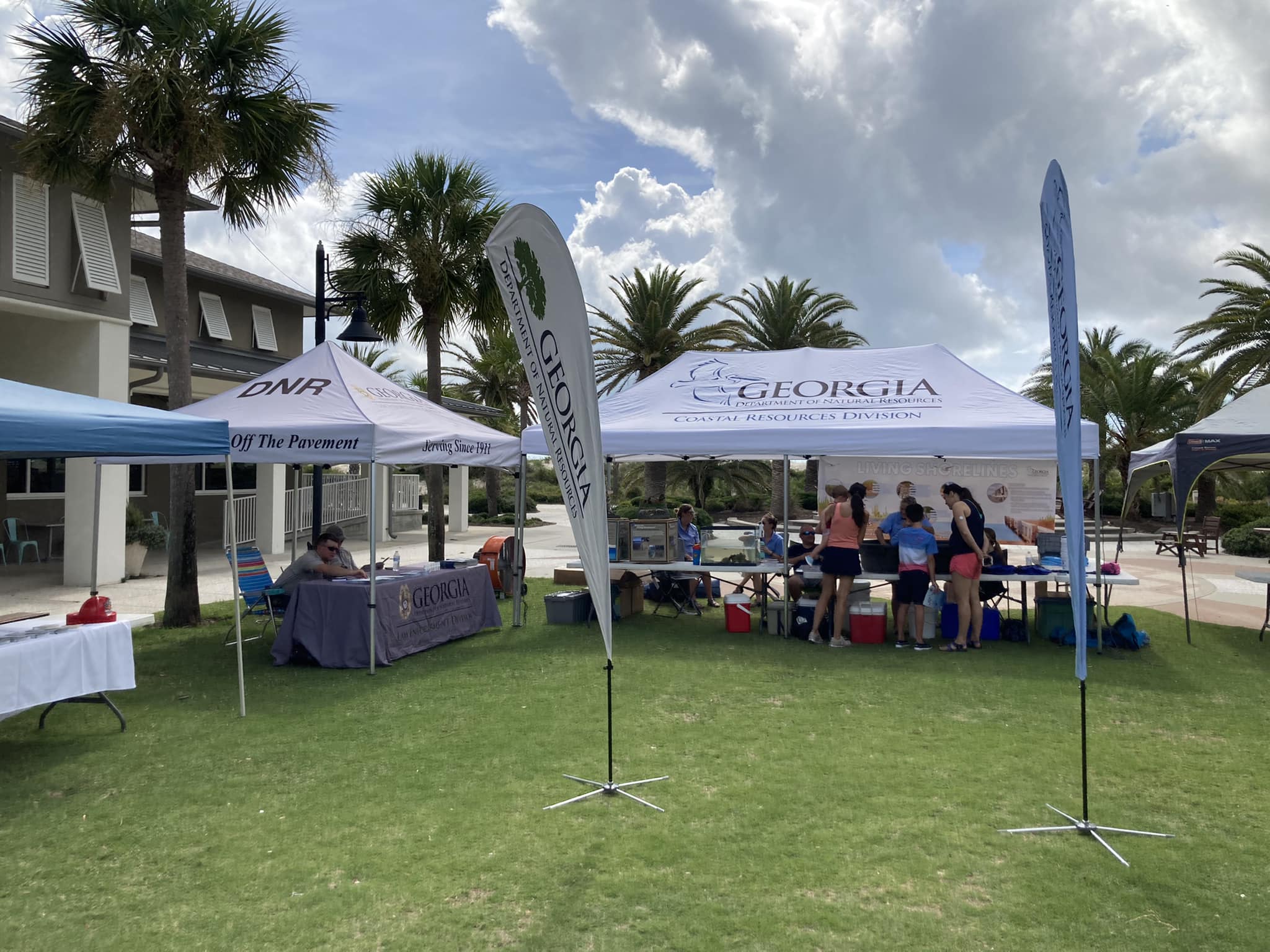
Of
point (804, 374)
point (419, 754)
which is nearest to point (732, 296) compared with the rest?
point (804, 374)

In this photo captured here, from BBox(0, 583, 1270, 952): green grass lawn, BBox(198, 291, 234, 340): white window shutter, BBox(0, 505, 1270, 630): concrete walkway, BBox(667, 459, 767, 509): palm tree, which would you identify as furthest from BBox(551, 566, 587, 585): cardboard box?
BBox(667, 459, 767, 509): palm tree

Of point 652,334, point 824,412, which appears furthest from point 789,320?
point 824,412

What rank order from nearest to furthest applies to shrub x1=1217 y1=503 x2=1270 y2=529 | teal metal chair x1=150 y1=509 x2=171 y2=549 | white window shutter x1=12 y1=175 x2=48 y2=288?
white window shutter x1=12 y1=175 x2=48 y2=288
teal metal chair x1=150 y1=509 x2=171 y2=549
shrub x1=1217 y1=503 x2=1270 y2=529

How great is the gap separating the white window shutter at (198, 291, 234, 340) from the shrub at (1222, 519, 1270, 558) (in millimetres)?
24222

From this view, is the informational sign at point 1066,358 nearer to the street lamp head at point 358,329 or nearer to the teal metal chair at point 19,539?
the street lamp head at point 358,329

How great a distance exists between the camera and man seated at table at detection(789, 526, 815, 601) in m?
Answer: 11.0

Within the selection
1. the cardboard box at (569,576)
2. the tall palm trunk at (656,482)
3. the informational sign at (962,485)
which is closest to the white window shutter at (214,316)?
the cardboard box at (569,576)

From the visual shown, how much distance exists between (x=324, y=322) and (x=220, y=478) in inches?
444

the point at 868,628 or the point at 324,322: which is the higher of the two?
the point at 324,322

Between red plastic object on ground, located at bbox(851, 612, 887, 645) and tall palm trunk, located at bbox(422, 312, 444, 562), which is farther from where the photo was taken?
tall palm trunk, located at bbox(422, 312, 444, 562)

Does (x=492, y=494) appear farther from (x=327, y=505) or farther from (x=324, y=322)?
(x=324, y=322)

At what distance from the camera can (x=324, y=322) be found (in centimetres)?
1338

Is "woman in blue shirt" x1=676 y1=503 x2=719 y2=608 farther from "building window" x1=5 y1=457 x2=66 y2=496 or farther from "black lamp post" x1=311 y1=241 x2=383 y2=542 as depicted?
"building window" x1=5 y1=457 x2=66 y2=496

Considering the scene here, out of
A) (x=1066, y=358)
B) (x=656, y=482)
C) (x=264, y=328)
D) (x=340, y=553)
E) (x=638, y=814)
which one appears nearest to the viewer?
(x=1066, y=358)
